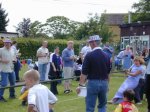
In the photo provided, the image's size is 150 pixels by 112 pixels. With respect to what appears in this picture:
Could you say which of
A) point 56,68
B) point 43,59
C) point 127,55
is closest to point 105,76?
point 56,68

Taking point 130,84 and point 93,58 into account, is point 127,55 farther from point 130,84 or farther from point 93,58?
point 93,58

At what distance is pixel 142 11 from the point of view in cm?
7606

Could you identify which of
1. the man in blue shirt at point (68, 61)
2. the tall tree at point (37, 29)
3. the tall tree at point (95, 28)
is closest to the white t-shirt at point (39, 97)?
the man in blue shirt at point (68, 61)

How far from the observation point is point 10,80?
506 inches

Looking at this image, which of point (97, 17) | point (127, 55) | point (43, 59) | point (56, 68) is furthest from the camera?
point (97, 17)

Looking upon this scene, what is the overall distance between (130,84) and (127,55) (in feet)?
34.9

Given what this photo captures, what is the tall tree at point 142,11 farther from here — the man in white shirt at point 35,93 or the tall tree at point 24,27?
the man in white shirt at point 35,93

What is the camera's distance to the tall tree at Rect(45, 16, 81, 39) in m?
94.8

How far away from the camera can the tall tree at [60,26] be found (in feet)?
311

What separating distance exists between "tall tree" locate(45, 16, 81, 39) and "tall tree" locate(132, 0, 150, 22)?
20419mm

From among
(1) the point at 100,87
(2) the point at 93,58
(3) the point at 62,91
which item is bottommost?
(3) the point at 62,91

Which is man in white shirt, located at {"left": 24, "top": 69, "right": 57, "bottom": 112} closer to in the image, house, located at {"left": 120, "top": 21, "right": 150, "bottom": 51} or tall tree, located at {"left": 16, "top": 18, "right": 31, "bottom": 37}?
house, located at {"left": 120, "top": 21, "right": 150, "bottom": 51}

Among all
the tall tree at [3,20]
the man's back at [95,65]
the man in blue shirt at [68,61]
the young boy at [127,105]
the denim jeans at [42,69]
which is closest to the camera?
the young boy at [127,105]

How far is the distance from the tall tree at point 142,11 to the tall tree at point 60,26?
20419 millimetres
